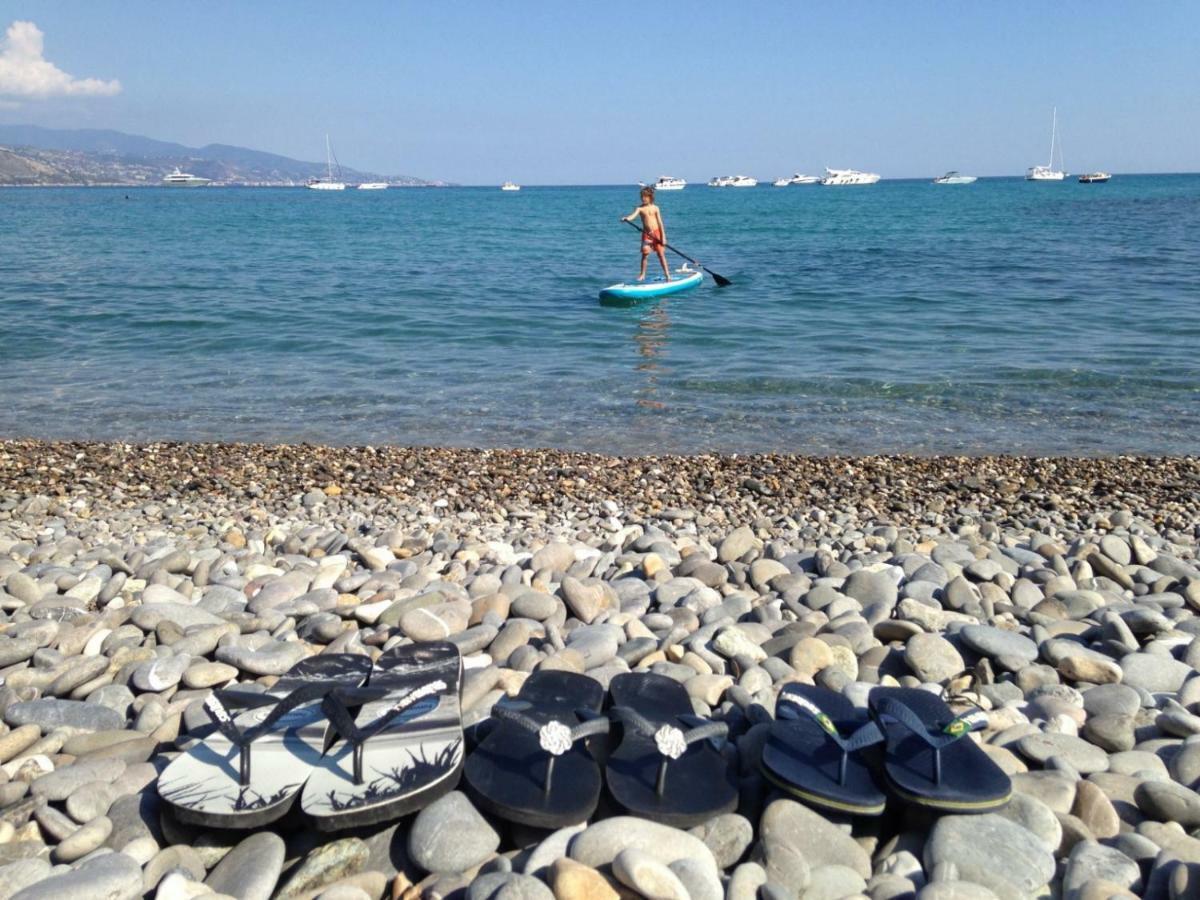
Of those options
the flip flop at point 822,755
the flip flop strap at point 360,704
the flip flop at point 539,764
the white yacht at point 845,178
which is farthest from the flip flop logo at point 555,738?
the white yacht at point 845,178

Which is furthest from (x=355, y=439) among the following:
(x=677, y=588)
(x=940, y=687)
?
(x=940, y=687)

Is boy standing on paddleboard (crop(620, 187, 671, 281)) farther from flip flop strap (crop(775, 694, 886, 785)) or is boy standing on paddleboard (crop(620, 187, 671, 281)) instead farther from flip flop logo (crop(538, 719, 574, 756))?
flip flop logo (crop(538, 719, 574, 756))

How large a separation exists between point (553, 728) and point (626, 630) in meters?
1.17

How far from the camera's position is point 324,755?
260 centimetres

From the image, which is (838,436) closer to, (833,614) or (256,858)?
(833,614)

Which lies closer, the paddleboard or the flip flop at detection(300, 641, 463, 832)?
the flip flop at detection(300, 641, 463, 832)

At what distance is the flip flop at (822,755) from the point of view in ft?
7.88

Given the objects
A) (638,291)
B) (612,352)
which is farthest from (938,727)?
(638,291)

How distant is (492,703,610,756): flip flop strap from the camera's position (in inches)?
96.0

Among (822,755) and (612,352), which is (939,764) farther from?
(612,352)

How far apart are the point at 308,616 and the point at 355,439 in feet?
14.6

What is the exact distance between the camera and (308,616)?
3746 mm

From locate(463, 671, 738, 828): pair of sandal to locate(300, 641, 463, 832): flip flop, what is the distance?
0.11 m

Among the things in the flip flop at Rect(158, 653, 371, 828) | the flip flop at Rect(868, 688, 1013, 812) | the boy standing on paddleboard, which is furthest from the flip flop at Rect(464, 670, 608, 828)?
the boy standing on paddleboard
